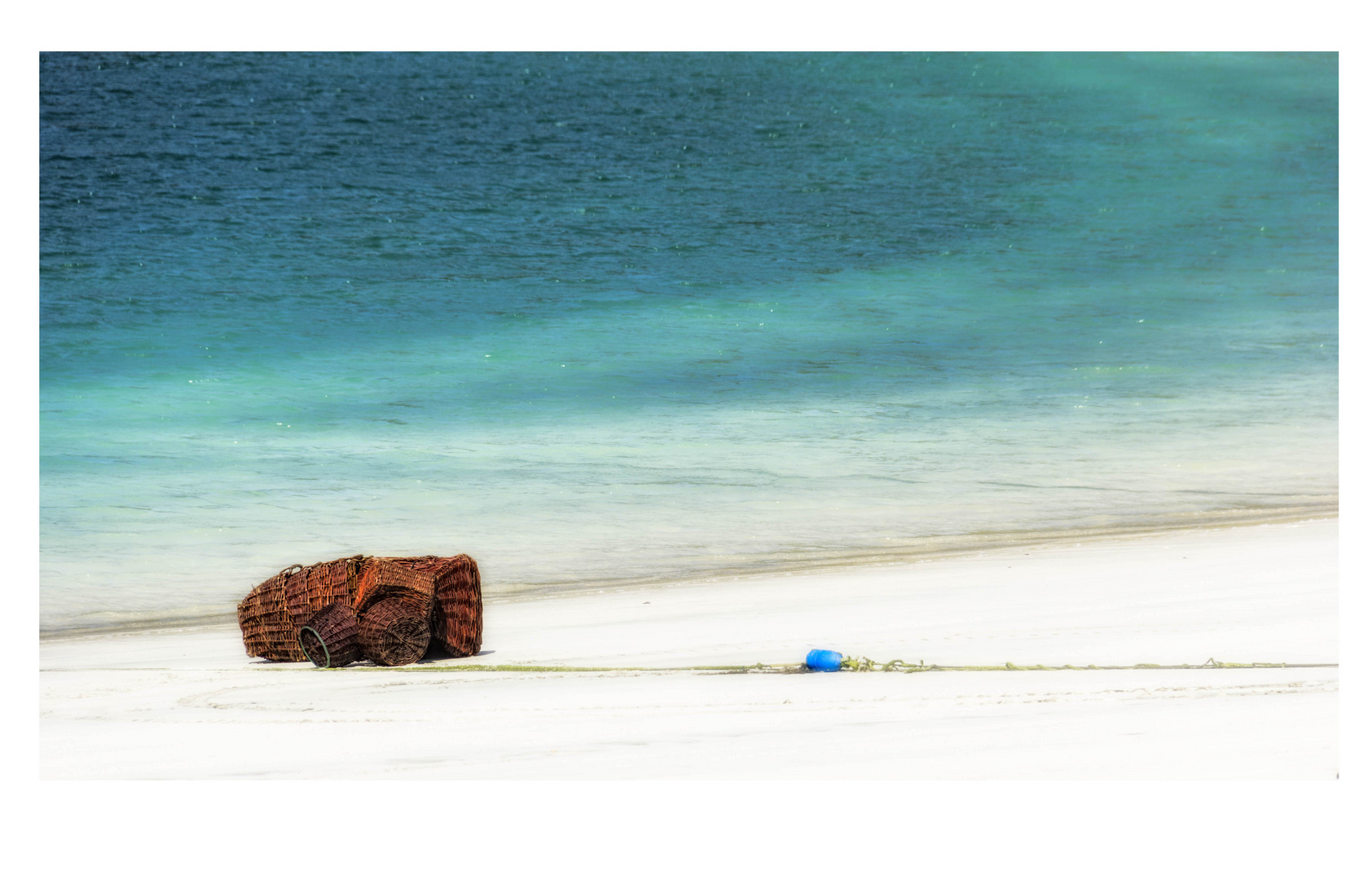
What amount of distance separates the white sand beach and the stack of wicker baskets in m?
0.07

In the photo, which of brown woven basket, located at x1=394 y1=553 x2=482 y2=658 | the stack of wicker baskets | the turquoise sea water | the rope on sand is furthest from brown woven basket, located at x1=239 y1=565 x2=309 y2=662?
the turquoise sea water

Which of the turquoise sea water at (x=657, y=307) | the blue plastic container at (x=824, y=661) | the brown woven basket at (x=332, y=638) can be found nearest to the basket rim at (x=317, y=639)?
the brown woven basket at (x=332, y=638)

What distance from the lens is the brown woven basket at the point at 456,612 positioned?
327cm

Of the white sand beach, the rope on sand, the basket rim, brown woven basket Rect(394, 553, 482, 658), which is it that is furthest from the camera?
brown woven basket Rect(394, 553, 482, 658)

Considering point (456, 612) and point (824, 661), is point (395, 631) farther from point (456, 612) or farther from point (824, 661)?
point (824, 661)

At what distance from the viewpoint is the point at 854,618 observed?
3.59 meters

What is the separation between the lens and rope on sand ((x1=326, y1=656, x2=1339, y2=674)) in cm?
287

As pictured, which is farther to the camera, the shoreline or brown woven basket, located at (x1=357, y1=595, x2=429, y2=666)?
the shoreline

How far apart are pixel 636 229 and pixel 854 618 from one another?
8417 mm

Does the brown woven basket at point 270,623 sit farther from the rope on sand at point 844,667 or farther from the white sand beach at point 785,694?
the rope on sand at point 844,667

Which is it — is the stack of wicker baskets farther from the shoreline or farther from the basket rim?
the shoreline

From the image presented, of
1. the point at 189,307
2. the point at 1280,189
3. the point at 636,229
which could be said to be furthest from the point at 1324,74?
the point at 189,307

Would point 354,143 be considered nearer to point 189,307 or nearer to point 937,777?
point 189,307

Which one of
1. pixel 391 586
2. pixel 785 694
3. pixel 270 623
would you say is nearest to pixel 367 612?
pixel 391 586
